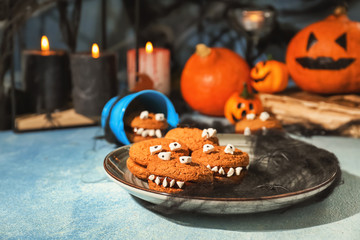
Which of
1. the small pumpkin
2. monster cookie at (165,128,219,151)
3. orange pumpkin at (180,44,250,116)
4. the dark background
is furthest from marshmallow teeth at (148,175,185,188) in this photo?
the dark background

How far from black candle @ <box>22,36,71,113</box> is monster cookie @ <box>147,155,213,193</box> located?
0.63m

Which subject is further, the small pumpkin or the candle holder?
the candle holder

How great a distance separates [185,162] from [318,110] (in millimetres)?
634

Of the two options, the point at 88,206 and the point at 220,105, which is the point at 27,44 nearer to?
the point at 220,105

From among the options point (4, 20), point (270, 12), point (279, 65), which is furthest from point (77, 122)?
point (270, 12)

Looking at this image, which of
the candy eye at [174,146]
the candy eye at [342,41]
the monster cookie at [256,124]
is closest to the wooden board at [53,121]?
the monster cookie at [256,124]

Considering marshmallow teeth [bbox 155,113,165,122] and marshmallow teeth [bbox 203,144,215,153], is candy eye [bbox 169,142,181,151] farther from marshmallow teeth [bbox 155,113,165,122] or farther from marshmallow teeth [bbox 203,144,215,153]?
marshmallow teeth [bbox 155,113,165,122]

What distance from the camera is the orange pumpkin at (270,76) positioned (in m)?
1.24

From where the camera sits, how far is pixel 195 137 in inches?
29.4

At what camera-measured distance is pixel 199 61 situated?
4.10ft

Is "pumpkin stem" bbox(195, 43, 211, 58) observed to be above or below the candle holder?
below

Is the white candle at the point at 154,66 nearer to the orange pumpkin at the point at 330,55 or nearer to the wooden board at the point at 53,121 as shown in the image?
the wooden board at the point at 53,121

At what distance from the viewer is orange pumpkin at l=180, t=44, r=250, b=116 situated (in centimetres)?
122

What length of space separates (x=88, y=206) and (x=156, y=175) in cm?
14
